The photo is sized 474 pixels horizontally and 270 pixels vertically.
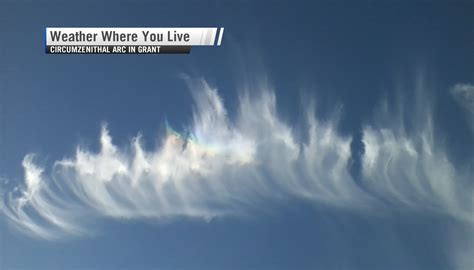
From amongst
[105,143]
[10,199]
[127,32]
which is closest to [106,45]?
[127,32]

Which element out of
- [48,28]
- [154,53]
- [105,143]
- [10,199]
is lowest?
[10,199]

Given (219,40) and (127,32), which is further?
(219,40)

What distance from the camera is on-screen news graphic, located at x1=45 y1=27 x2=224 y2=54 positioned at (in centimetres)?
1275

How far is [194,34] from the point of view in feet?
43.8

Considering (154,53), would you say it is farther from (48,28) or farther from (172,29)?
(48,28)

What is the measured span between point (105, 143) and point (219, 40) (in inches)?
174

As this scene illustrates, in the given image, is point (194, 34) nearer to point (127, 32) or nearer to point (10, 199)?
point (127, 32)

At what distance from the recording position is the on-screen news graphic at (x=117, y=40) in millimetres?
12750

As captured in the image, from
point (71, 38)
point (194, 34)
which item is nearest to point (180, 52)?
point (194, 34)

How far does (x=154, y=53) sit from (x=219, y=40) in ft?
6.45

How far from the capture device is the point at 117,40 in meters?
12.8

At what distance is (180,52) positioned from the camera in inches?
525

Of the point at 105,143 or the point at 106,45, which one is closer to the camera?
the point at 106,45

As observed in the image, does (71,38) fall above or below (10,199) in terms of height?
above
